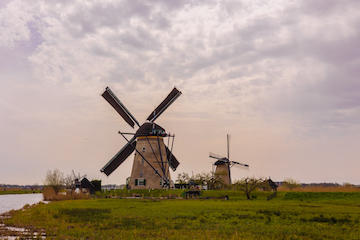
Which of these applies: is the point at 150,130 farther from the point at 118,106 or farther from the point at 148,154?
the point at 118,106

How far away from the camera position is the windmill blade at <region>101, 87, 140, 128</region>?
172ft

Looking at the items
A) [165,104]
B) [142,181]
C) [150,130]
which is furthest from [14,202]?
[165,104]

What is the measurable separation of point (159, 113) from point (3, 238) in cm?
4125

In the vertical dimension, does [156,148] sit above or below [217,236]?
above

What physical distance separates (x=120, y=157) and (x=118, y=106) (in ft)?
28.0

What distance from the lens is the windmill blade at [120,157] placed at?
54.3 meters

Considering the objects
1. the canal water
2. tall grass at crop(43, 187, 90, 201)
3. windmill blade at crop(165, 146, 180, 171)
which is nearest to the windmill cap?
windmill blade at crop(165, 146, 180, 171)

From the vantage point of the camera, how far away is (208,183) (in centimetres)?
6575

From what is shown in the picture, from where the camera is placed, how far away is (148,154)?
5538cm

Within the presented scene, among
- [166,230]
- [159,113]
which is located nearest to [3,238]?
[166,230]

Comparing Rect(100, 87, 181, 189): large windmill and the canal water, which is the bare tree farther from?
the canal water

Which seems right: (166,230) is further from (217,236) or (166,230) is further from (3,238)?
(3,238)

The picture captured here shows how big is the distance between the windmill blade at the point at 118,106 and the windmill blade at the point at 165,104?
117 inches

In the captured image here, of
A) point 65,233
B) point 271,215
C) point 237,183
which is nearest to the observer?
point 65,233
